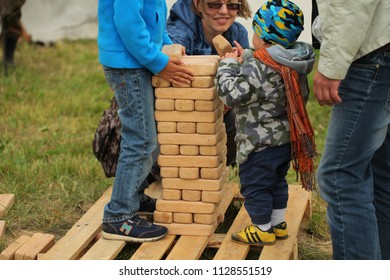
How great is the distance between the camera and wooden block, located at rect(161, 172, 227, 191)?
391 cm

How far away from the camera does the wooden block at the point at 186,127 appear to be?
3.83 m

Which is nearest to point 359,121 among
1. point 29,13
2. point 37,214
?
point 37,214

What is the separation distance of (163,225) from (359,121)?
132 cm

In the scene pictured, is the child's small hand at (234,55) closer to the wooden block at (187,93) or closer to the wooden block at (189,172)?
the wooden block at (187,93)

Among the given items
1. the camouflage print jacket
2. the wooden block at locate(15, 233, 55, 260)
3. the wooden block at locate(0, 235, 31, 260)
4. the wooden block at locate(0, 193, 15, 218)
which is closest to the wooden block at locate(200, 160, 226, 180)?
the camouflage print jacket

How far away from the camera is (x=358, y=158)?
124 inches

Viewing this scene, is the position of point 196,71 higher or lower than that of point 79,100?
higher

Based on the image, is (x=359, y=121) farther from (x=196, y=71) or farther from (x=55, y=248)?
(x=55, y=248)

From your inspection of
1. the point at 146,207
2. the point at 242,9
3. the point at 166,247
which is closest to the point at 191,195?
the point at 166,247

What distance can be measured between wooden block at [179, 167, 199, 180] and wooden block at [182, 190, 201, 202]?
80mm

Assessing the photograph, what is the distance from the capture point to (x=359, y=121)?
3.06 metres

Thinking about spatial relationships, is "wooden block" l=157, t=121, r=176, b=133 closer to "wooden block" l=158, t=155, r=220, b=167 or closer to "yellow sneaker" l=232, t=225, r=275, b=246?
"wooden block" l=158, t=155, r=220, b=167

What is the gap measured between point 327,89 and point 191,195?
1182 mm

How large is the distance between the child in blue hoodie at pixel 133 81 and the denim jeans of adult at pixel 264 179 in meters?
0.49
